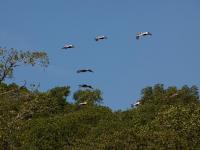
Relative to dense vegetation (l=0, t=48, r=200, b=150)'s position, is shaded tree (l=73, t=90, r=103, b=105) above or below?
above

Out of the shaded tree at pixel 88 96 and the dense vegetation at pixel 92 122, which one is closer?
the dense vegetation at pixel 92 122

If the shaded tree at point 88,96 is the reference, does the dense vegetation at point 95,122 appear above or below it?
below

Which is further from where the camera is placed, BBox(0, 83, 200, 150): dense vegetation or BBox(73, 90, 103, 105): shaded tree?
BBox(73, 90, 103, 105): shaded tree

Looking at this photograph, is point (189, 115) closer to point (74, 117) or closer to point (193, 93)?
point (74, 117)

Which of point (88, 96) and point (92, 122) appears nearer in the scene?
point (92, 122)

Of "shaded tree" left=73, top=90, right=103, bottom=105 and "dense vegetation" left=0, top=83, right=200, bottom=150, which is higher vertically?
"shaded tree" left=73, top=90, right=103, bottom=105

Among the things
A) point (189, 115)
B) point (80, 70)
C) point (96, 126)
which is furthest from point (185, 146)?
point (96, 126)

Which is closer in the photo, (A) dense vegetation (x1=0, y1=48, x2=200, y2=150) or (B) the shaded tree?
(A) dense vegetation (x1=0, y1=48, x2=200, y2=150)

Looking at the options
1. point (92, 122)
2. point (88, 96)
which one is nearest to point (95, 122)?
point (92, 122)

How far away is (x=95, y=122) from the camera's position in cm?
11744

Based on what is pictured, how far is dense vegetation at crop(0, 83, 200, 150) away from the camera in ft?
179

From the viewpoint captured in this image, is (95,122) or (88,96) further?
(88,96)

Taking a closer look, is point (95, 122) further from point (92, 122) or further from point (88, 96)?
point (88, 96)

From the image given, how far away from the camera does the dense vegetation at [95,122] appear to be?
5447 centimetres
